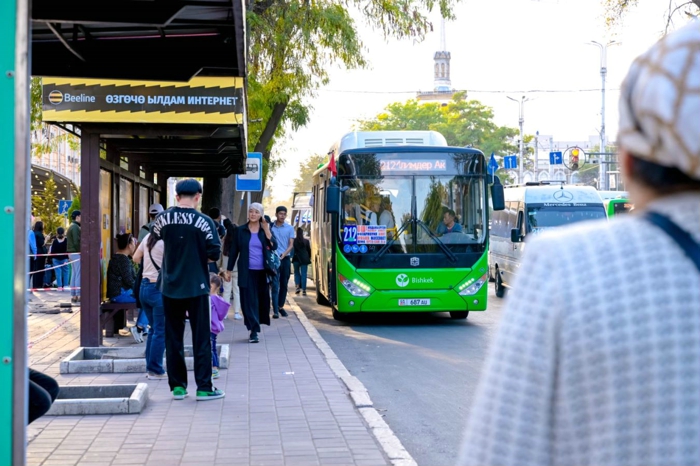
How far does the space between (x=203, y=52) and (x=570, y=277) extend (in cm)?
616

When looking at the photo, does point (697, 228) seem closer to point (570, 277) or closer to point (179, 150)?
point (570, 277)

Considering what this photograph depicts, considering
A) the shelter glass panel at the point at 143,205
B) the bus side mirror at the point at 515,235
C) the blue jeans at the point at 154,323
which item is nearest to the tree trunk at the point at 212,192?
the shelter glass panel at the point at 143,205

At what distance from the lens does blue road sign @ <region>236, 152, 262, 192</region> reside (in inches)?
857

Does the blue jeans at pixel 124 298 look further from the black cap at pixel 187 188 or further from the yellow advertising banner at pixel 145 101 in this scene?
the black cap at pixel 187 188

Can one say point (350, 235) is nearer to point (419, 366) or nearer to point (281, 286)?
point (281, 286)

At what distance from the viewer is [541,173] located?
11600cm

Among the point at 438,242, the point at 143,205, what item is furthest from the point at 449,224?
the point at 143,205

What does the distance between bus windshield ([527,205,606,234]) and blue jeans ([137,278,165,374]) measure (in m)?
14.8

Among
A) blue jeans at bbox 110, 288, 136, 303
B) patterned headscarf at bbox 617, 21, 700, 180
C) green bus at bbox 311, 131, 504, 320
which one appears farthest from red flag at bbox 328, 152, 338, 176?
patterned headscarf at bbox 617, 21, 700, 180

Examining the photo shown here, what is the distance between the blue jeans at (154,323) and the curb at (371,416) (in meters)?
1.88

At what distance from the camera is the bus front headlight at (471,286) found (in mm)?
16391

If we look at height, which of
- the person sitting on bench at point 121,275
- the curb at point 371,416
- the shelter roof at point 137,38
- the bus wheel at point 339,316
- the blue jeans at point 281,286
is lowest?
the bus wheel at point 339,316

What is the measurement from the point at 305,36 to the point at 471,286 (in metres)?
8.15

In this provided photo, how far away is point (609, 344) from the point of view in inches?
61.3
